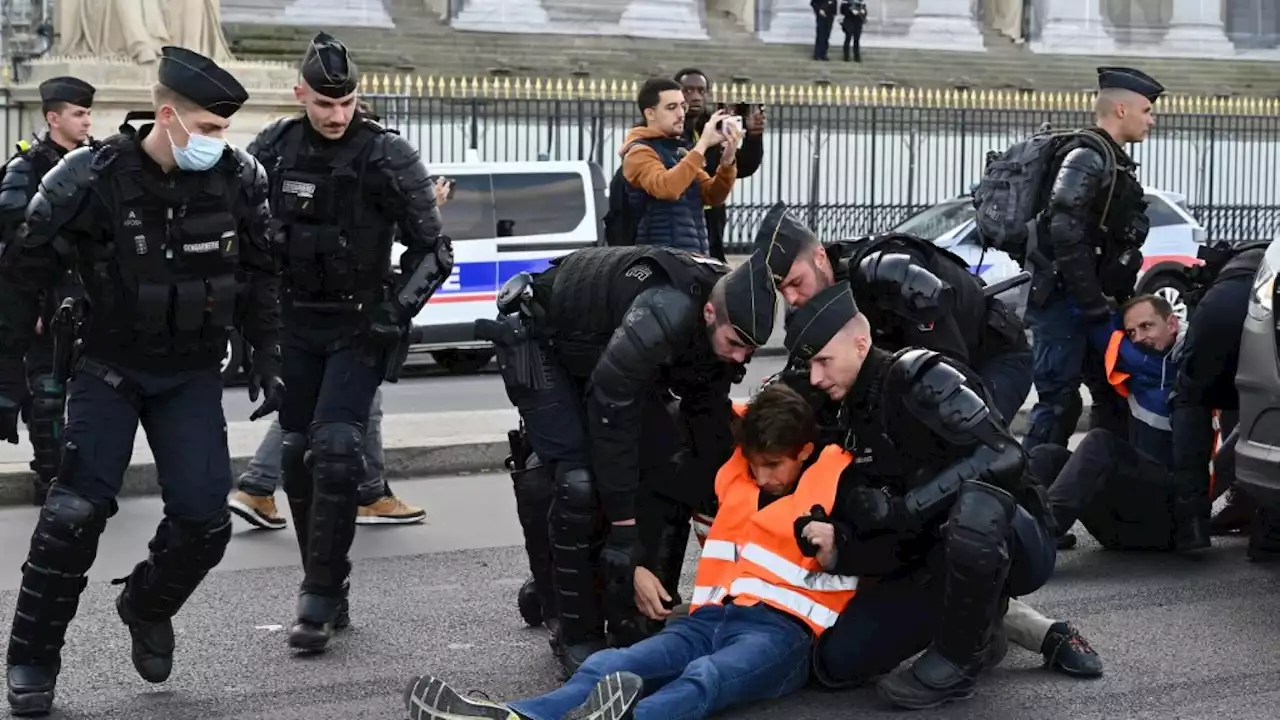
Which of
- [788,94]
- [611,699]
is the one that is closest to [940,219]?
[788,94]

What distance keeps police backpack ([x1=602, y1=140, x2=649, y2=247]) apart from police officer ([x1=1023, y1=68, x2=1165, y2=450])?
2.07 metres

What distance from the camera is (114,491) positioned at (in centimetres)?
590

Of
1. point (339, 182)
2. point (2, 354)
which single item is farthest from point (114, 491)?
point (339, 182)

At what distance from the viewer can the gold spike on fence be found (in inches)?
933

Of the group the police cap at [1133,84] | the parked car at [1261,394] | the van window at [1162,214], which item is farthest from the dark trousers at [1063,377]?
the van window at [1162,214]

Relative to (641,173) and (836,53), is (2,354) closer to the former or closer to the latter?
(641,173)

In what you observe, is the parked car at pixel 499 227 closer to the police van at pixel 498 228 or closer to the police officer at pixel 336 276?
the police van at pixel 498 228

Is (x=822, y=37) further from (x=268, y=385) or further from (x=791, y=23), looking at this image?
(x=268, y=385)

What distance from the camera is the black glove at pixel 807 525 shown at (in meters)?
5.81

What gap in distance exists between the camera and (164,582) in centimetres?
601

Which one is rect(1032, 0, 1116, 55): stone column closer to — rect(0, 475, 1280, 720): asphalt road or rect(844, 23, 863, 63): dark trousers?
rect(844, 23, 863, 63): dark trousers

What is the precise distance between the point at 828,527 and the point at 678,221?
4.05 metres

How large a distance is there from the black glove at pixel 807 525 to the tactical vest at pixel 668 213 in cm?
389

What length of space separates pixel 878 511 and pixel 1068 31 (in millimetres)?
33314
